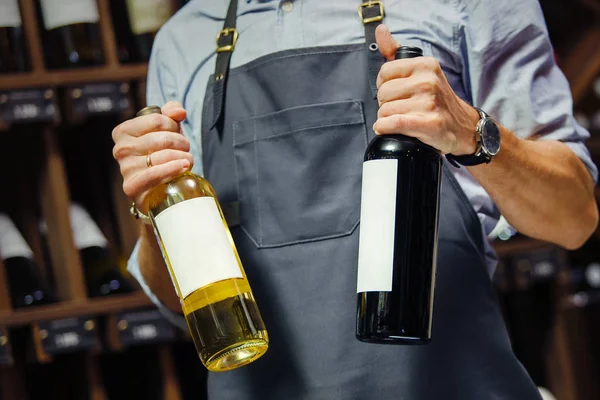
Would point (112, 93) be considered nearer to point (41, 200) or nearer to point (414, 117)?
point (41, 200)

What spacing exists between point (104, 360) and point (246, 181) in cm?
113

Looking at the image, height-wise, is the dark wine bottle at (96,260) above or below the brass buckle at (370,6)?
below

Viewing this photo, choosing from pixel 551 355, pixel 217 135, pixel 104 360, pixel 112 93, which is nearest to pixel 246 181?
pixel 217 135

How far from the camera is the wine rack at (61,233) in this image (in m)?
1.81

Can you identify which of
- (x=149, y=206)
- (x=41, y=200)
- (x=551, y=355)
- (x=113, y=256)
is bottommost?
(x=551, y=355)

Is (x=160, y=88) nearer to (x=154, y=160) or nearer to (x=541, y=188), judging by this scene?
(x=154, y=160)

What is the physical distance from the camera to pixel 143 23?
1938mm

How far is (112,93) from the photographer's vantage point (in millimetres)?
1853

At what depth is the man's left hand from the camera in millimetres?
901

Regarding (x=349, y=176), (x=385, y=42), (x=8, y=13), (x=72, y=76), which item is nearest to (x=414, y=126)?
(x=385, y=42)

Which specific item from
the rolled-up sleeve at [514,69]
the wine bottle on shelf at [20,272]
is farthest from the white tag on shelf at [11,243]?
the rolled-up sleeve at [514,69]

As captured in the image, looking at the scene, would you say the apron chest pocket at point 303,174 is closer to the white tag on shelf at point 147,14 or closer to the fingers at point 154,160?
the fingers at point 154,160

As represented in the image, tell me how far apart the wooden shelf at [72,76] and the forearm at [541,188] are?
1.01 m

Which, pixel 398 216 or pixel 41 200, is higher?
pixel 398 216
